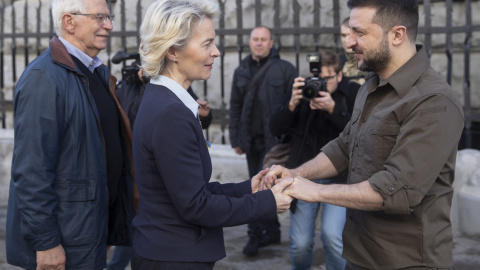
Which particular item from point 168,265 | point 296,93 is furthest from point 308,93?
point 168,265

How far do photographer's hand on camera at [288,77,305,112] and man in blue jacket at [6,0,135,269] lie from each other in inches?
51.9

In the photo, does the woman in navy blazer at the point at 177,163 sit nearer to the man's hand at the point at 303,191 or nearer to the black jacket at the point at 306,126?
the man's hand at the point at 303,191

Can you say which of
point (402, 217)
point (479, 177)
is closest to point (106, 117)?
point (402, 217)

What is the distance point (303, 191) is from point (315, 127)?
1.79 meters

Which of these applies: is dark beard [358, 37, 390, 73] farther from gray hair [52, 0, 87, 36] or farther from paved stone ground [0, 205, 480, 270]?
paved stone ground [0, 205, 480, 270]

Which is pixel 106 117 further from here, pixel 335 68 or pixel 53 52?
pixel 335 68

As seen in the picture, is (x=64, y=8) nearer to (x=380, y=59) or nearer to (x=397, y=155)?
(x=380, y=59)

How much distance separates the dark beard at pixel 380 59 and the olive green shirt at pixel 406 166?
0.06 meters

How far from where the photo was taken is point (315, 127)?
4.37 meters

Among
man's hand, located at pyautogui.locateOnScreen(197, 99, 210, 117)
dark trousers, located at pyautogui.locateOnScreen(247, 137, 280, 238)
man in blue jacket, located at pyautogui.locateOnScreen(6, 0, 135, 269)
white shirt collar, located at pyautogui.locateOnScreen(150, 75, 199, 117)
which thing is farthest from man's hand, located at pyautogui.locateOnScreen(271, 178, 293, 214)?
dark trousers, located at pyautogui.locateOnScreen(247, 137, 280, 238)

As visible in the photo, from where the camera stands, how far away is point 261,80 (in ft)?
18.7

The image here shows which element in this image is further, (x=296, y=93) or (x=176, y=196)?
(x=296, y=93)

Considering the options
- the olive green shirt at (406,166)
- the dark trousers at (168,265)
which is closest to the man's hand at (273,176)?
the olive green shirt at (406,166)

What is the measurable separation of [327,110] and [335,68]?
37cm
